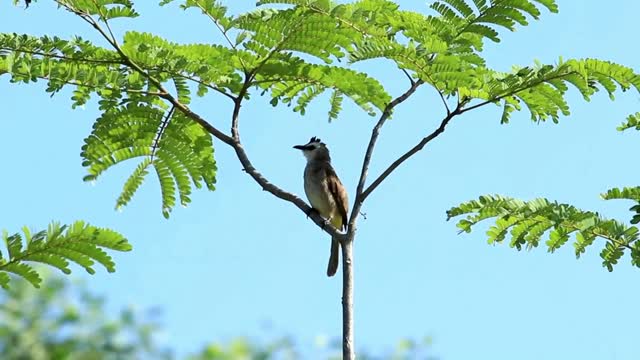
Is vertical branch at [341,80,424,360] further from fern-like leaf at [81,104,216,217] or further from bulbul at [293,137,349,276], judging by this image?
bulbul at [293,137,349,276]

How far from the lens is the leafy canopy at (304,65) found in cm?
506

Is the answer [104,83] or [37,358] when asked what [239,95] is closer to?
[104,83]

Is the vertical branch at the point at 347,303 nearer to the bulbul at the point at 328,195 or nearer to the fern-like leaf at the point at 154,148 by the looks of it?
the fern-like leaf at the point at 154,148

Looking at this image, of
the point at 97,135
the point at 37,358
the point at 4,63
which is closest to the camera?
the point at 4,63

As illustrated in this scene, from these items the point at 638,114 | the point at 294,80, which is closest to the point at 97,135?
the point at 294,80

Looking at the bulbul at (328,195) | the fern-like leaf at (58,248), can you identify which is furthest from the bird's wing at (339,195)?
the fern-like leaf at (58,248)

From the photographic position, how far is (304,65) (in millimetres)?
5277

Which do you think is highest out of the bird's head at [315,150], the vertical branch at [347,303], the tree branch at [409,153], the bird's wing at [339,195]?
the bird's head at [315,150]

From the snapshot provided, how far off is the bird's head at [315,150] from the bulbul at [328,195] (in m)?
0.08

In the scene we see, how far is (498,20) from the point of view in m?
5.29

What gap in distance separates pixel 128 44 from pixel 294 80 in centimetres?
81

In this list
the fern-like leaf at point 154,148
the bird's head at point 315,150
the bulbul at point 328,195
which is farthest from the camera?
the bird's head at point 315,150

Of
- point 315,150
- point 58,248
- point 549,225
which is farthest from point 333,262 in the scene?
point 58,248

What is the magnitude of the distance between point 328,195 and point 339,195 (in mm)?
100
